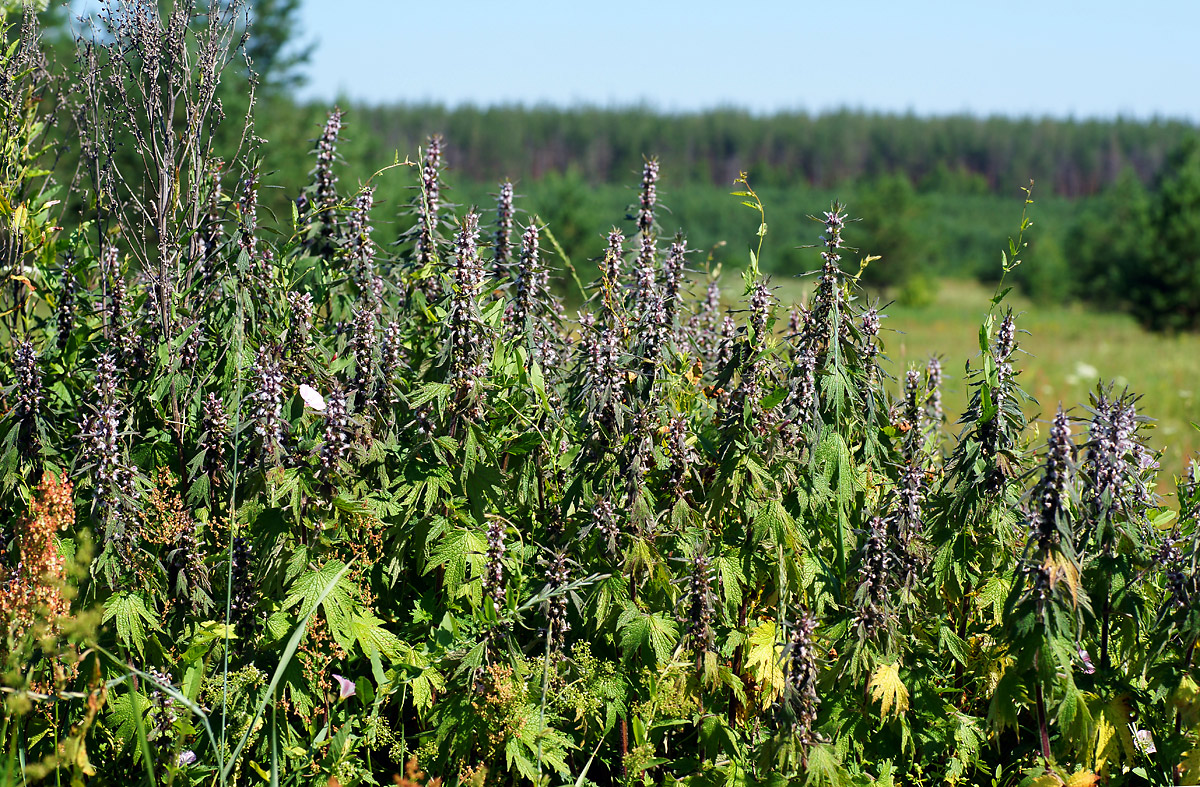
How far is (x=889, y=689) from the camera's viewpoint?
3021 millimetres

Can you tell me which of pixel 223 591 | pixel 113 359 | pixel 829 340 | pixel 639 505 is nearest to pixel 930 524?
pixel 829 340

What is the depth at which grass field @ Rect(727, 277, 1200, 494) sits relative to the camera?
850 centimetres

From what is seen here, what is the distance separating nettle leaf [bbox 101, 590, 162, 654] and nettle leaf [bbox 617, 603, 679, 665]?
1562mm

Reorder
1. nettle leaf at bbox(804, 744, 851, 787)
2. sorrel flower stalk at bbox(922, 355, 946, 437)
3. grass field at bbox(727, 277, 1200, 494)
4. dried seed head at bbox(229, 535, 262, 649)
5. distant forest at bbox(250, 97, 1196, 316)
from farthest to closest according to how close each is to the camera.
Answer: distant forest at bbox(250, 97, 1196, 316), grass field at bbox(727, 277, 1200, 494), sorrel flower stalk at bbox(922, 355, 946, 437), dried seed head at bbox(229, 535, 262, 649), nettle leaf at bbox(804, 744, 851, 787)

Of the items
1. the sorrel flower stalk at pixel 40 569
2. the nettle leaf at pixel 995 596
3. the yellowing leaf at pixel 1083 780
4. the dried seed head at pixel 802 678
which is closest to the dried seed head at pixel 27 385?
the sorrel flower stalk at pixel 40 569

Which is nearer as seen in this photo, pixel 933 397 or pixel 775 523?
pixel 775 523

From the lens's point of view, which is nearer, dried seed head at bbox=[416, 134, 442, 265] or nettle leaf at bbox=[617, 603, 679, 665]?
nettle leaf at bbox=[617, 603, 679, 665]

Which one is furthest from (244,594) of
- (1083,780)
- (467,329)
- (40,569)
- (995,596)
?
(1083,780)

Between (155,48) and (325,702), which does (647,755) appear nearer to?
(325,702)

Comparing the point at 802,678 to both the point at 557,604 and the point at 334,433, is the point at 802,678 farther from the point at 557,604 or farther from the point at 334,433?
the point at 334,433

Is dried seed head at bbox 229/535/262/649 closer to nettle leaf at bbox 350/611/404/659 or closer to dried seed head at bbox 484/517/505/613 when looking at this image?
nettle leaf at bbox 350/611/404/659

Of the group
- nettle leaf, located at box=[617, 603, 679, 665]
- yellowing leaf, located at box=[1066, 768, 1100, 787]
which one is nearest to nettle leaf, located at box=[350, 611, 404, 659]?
nettle leaf, located at box=[617, 603, 679, 665]

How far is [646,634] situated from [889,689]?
0.79 metres

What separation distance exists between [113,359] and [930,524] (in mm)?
2941
